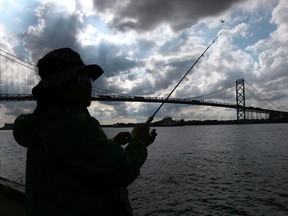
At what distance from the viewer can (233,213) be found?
9.33 metres

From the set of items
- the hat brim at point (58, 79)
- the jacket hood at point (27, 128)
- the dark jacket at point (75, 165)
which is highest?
the hat brim at point (58, 79)

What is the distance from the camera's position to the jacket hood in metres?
1.54

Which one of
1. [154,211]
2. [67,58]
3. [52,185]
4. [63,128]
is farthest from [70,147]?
[154,211]

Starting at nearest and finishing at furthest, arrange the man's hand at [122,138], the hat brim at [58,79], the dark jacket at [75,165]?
the dark jacket at [75,165] → the hat brim at [58,79] → the man's hand at [122,138]

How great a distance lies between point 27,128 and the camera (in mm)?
1566

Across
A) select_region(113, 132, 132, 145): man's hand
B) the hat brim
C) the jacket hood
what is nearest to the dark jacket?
the jacket hood

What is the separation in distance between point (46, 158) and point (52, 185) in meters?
0.12

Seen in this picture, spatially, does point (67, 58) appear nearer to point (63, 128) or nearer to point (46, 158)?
point (63, 128)

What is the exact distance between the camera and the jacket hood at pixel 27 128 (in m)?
1.54

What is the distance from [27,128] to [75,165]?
1.11 feet

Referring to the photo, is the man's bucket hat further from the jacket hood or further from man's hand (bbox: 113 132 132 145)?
man's hand (bbox: 113 132 132 145)

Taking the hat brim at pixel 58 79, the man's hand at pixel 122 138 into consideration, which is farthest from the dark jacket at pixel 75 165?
the man's hand at pixel 122 138

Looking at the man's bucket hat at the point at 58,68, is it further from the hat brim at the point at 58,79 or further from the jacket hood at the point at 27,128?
the jacket hood at the point at 27,128

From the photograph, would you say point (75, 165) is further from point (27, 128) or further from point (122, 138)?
point (122, 138)
